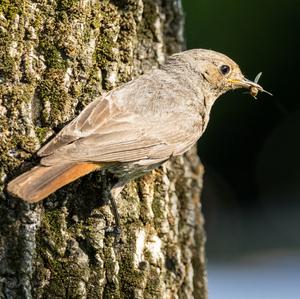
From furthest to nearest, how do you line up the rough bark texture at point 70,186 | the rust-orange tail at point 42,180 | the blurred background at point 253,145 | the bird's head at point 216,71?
the blurred background at point 253,145 → the bird's head at point 216,71 → the rough bark texture at point 70,186 → the rust-orange tail at point 42,180

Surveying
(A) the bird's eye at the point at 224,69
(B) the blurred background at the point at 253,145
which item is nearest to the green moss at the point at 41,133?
(A) the bird's eye at the point at 224,69

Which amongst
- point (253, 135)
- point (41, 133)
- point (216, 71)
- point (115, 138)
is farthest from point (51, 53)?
point (253, 135)

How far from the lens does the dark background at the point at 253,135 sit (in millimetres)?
9297

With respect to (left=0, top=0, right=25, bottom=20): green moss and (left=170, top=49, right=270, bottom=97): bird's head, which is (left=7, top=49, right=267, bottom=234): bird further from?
(left=0, top=0, right=25, bottom=20): green moss

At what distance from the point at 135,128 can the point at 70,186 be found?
0.48m

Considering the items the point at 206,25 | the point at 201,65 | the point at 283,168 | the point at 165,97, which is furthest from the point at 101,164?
the point at 283,168

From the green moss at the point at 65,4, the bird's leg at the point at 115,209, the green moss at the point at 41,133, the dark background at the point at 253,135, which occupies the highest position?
the dark background at the point at 253,135

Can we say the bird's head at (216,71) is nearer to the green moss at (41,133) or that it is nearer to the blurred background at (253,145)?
the green moss at (41,133)

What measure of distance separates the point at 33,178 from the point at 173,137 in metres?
0.98

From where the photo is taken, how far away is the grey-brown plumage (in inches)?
172

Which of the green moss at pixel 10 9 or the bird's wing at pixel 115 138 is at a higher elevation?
the green moss at pixel 10 9

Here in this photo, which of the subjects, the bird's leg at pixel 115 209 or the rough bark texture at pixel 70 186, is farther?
the bird's leg at pixel 115 209

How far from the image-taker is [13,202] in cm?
446

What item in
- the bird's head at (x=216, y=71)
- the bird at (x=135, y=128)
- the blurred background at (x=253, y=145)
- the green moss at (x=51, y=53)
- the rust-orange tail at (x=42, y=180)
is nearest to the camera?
the rust-orange tail at (x=42, y=180)
